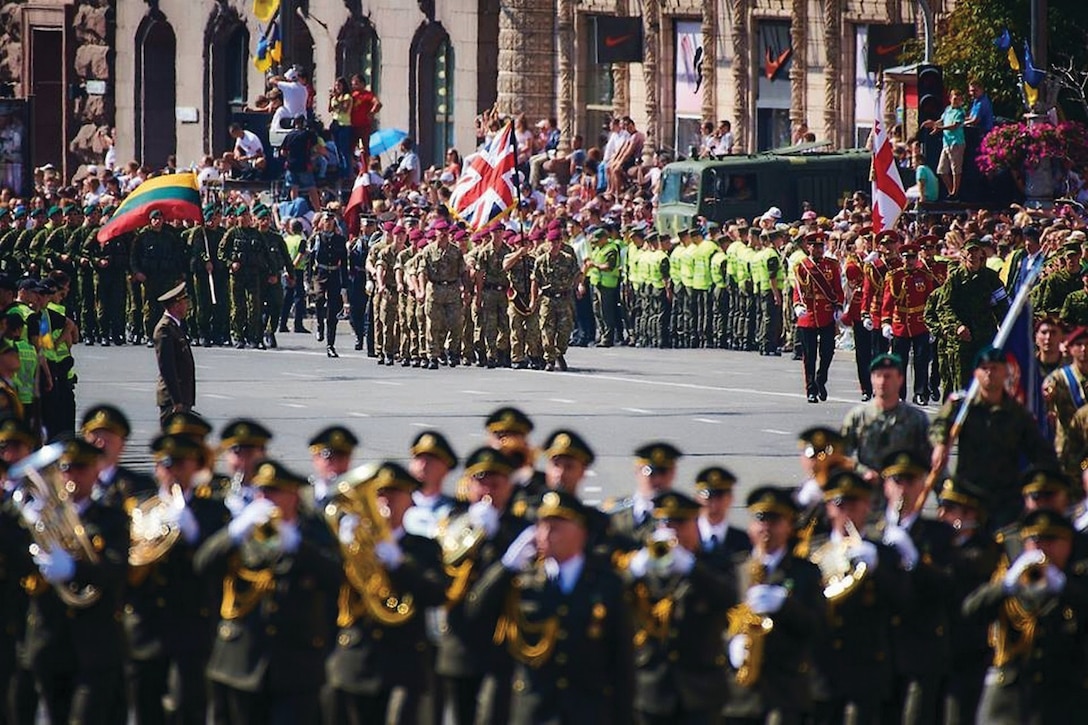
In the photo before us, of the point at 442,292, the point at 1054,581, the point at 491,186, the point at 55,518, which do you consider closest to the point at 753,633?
the point at 1054,581

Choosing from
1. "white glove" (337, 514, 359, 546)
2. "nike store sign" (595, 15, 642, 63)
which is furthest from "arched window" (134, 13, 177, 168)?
"white glove" (337, 514, 359, 546)

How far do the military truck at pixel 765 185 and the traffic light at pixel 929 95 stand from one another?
6185 mm

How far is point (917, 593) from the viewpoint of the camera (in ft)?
39.4

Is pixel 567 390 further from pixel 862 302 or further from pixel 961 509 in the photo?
pixel 961 509

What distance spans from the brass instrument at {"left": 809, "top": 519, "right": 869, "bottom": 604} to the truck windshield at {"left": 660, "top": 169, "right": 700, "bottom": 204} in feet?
95.2

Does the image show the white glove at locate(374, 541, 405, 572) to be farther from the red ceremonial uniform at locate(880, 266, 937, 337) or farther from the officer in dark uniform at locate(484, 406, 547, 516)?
the red ceremonial uniform at locate(880, 266, 937, 337)

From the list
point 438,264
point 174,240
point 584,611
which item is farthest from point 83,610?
point 174,240

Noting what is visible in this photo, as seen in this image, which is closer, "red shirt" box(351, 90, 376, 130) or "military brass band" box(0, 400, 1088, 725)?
"military brass band" box(0, 400, 1088, 725)

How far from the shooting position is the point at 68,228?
122 ft

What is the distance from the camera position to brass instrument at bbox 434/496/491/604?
1155 cm

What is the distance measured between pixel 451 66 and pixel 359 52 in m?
3.01

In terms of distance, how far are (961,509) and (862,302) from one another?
1563 centimetres

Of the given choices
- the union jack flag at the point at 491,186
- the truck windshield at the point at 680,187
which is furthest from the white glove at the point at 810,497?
the truck windshield at the point at 680,187

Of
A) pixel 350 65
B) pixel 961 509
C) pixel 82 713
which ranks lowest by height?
pixel 82 713
